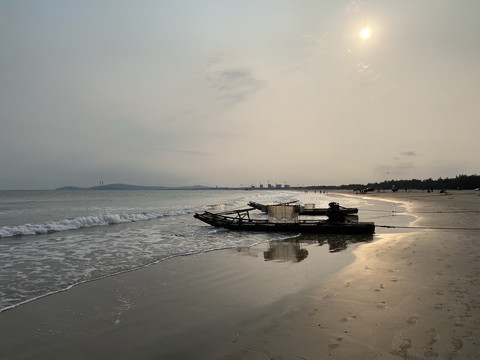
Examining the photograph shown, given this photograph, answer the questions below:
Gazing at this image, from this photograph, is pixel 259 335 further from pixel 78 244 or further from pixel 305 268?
pixel 78 244

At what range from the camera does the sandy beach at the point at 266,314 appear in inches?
184

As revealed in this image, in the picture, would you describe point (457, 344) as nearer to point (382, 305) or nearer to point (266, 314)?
point (382, 305)

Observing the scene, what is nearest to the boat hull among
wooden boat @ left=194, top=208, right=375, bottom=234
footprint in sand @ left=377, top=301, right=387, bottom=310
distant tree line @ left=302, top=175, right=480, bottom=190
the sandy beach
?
wooden boat @ left=194, top=208, right=375, bottom=234

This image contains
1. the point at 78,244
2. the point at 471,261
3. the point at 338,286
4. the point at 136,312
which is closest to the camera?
the point at 136,312

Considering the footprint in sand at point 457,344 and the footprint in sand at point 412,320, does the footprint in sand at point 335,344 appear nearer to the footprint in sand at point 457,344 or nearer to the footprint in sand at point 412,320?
the footprint in sand at point 412,320

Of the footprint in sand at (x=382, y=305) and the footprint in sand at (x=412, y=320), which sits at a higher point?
the footprint in sand at (x=412, y=320)

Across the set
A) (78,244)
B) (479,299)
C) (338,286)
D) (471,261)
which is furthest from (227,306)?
(78,244)

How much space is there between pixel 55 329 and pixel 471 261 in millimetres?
11929

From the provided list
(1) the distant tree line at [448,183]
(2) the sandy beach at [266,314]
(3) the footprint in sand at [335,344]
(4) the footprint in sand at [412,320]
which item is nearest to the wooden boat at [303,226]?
(2) the sandy beach at [266,314]

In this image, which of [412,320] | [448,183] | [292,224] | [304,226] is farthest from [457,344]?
[448,183]

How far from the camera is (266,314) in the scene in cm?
610

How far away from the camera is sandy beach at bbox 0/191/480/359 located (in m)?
4.68

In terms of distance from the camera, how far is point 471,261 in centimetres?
977

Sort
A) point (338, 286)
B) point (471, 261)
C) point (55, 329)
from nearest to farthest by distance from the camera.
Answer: point (55, 329) → point (338, 286) → point (471, 261)
